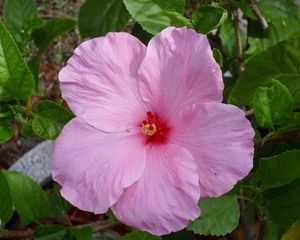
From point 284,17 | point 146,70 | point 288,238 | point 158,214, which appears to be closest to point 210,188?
point 158,214

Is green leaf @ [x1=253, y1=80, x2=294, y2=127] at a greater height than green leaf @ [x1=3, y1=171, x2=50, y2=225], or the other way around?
green leaf @ [x1=253, y1=80, x2=294, y2=127]

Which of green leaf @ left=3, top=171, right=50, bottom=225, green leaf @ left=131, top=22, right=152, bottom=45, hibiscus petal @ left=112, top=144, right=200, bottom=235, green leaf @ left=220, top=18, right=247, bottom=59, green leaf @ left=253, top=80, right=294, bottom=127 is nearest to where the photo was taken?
hibiscus petal @ left=112, top=144, right=200, bottom=235

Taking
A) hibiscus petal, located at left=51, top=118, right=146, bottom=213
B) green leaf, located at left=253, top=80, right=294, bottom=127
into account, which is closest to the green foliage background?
green leaf, located at left=253, top=80, right=294, bottom=127

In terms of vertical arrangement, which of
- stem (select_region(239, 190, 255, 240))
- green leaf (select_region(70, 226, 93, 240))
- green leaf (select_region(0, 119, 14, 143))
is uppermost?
green leaf (select_region(0, 119, 14, 143))

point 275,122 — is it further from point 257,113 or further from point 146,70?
point 146,70

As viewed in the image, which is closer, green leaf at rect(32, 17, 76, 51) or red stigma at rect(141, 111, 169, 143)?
red stigma at rect(141, 111, 169, 143)

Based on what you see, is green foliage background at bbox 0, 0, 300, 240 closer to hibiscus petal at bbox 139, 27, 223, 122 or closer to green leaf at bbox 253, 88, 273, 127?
green leaf at bbox 253, 88, 273, 127

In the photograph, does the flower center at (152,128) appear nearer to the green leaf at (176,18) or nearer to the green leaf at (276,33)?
the green leaf at (176,18)

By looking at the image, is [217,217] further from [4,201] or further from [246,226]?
[4,201]

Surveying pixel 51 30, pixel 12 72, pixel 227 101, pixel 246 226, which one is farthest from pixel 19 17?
pixel 246 226
